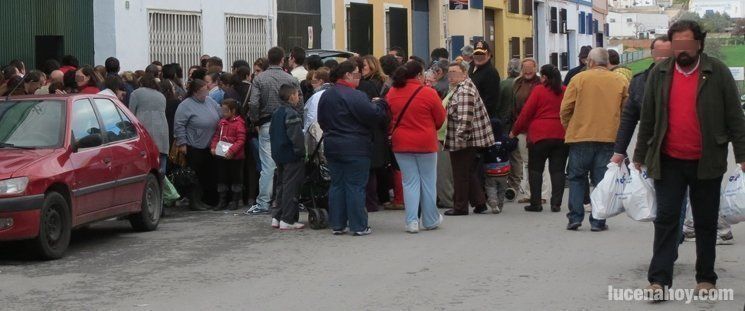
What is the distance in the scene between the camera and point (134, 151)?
1305 cm

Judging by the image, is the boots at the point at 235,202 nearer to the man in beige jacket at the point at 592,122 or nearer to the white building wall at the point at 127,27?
the man in beige jacket at the point at 592,122

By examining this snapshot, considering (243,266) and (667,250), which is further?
(243,266)

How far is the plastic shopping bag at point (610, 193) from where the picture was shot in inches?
384

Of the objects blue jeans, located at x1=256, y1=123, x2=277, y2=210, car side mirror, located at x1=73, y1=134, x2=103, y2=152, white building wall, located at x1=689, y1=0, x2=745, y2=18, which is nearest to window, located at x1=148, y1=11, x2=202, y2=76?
blue jeans, located at x1=256, y1=123, x2=277, y2=210

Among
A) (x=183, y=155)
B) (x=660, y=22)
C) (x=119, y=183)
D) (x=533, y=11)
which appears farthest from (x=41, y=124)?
(x=660, y=22)

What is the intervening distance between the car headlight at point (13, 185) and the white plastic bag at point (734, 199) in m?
5.68

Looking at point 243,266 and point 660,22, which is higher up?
point 660,22

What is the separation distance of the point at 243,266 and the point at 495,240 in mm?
2701

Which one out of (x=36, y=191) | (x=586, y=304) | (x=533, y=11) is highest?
(x=533, y=11)

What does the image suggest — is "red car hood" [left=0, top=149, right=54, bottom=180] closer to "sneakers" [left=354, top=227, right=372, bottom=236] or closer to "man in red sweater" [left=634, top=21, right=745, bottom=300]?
"sneakers" [left=354, top=227, right=372, bottom=236]

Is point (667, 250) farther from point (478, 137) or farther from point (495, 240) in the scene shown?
point (478, 137)

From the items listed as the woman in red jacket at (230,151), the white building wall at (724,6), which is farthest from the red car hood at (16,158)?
the white building wall at (724,6)

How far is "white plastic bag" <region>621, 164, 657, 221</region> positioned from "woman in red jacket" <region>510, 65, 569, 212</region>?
16.7 feet

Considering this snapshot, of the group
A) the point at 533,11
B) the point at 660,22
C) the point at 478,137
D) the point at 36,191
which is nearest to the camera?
the point at 36,191
